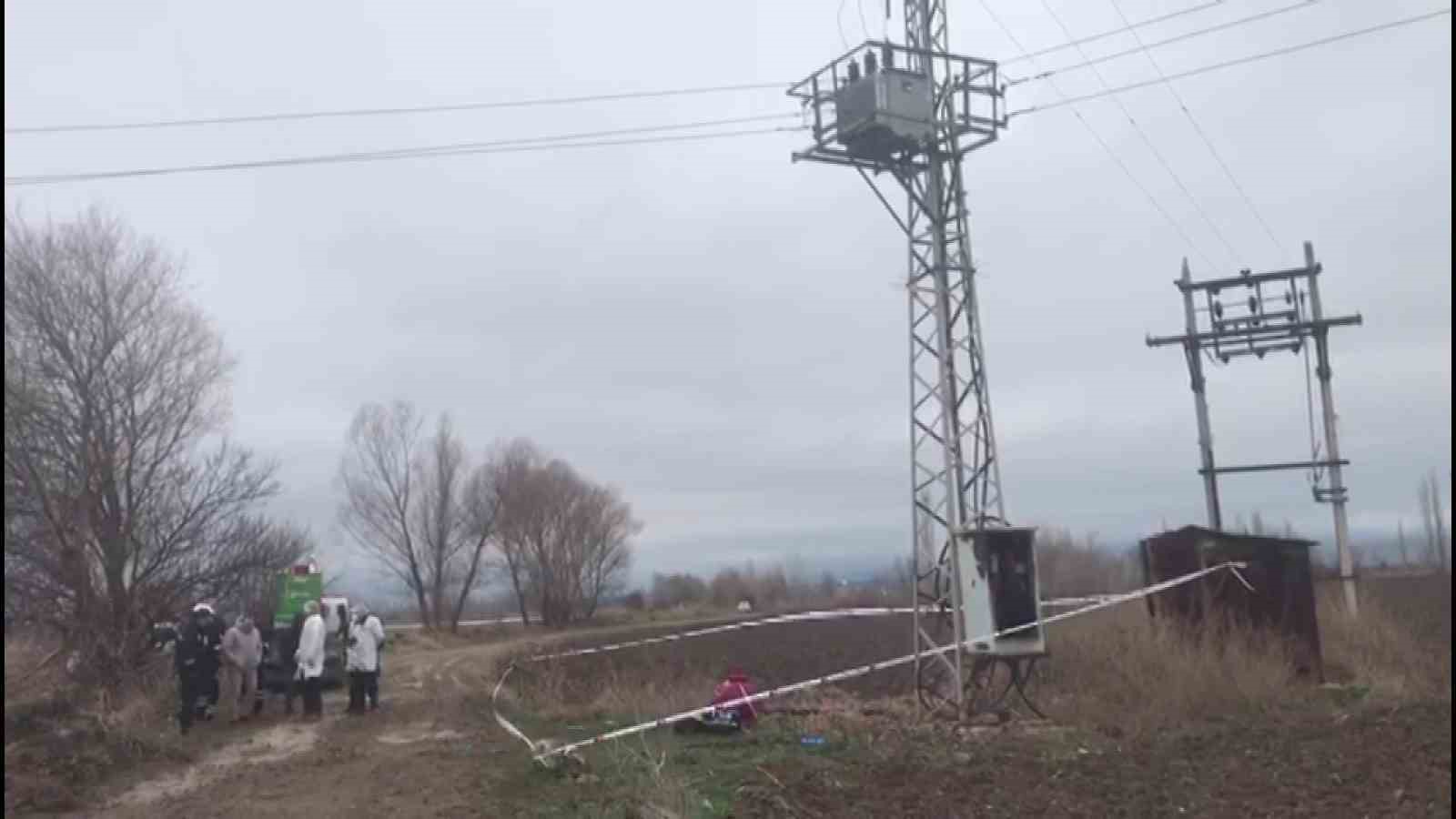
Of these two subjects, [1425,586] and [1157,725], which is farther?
[1425,586]

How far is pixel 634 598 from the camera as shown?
8825 centimetres

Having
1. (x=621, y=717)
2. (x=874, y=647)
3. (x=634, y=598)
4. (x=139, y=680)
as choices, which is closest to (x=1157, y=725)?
(x=621, y=717)

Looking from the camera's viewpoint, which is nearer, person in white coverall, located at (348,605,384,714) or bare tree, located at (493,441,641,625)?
person in white coverall, located at (348,605,384,714)

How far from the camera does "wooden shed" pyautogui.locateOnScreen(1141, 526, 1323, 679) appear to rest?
751 inches

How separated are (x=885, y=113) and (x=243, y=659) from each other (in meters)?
12.3

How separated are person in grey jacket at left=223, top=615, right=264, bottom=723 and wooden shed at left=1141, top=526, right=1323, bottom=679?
1318cm

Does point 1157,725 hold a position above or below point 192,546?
below

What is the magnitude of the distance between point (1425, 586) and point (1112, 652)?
2499cm

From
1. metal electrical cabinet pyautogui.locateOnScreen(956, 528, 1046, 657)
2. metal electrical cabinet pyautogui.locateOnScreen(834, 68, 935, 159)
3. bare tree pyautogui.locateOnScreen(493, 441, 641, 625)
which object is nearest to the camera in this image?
metal electrical cabinet pyautogui.locateOnScreen(956, 528, 1046, 657)

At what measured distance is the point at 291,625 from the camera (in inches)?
867

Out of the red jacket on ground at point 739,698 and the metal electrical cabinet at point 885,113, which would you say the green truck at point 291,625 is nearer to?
the red jacket on ground at point 739,698

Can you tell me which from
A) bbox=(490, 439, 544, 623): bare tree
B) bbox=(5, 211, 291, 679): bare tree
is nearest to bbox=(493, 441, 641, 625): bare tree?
bbox=(490, 439, 544, 623): bare tree

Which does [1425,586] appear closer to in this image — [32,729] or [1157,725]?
[1157,725]

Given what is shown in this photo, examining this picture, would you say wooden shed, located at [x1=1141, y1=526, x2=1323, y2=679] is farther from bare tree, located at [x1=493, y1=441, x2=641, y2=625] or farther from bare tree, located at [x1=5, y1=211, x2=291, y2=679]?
bare tree, located at [x1=493, y1=441, x2=641, y2=625]
